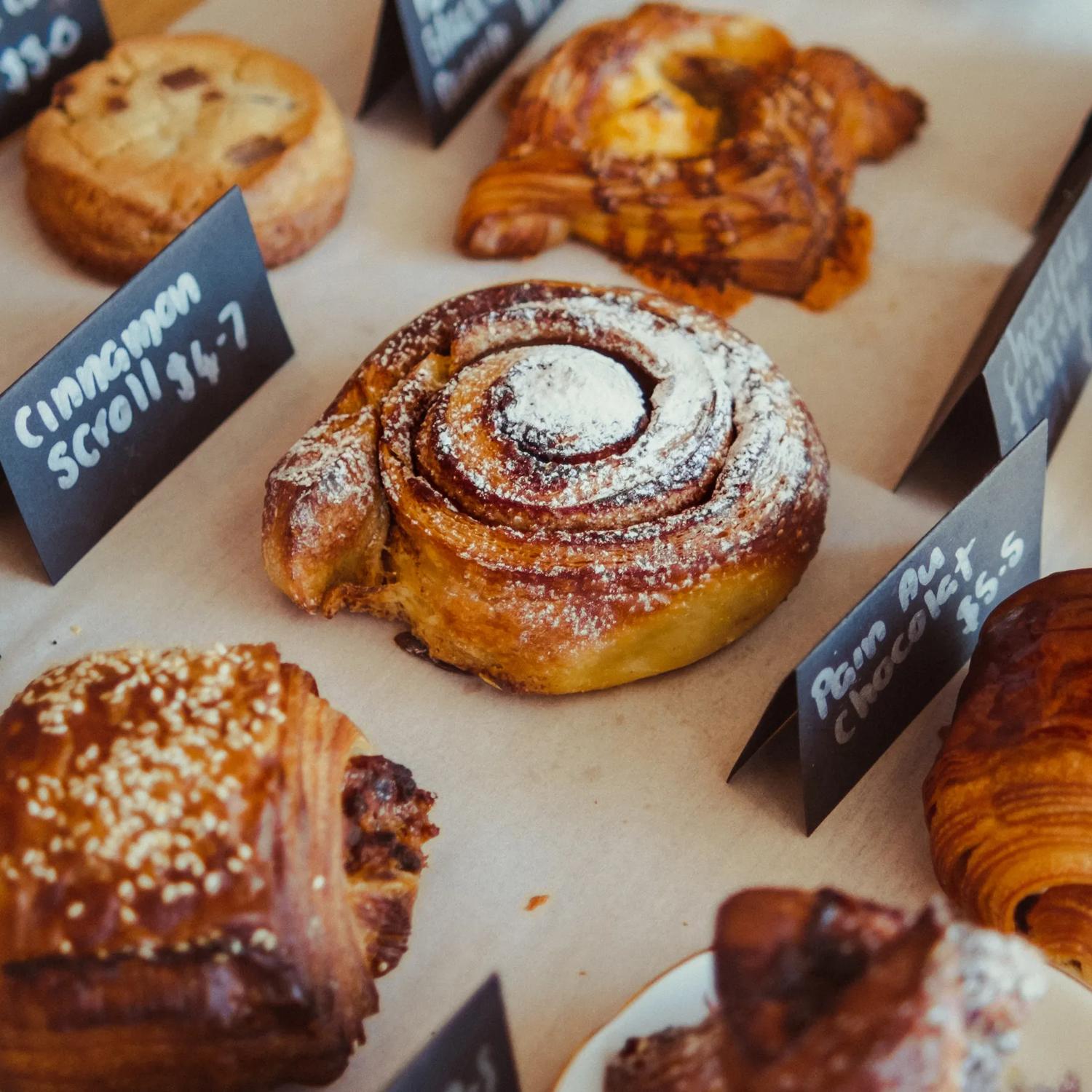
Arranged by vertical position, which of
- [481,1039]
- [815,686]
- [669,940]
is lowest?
[669,940]

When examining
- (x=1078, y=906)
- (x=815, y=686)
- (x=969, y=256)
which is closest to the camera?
(x=1078, y=906)

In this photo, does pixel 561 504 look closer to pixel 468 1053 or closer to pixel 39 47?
pixel 468 1053

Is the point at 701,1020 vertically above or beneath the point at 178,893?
beneath

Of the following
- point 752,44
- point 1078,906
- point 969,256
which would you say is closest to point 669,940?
point 1078,906

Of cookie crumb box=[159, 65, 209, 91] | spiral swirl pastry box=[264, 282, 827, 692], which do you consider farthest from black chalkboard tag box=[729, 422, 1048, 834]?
cookie crumb box=[159, 65, 209, 91]

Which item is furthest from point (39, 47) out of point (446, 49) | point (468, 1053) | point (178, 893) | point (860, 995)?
point (860, 995)

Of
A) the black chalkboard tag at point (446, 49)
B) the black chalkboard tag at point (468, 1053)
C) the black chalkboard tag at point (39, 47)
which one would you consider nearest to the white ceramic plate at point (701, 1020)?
the black chalkboard tag at point (468, 1053)

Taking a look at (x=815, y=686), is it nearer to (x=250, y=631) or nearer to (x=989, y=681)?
(x=989, y=681)
